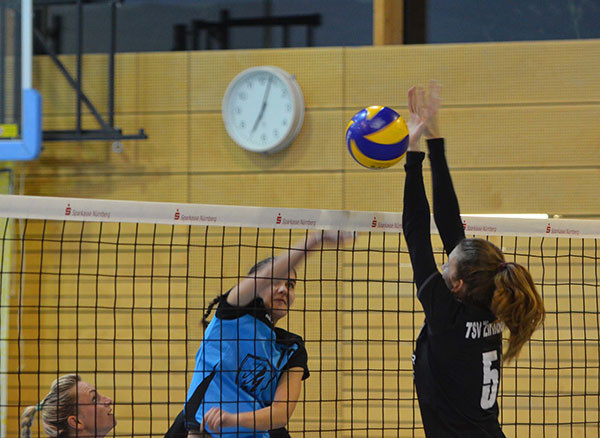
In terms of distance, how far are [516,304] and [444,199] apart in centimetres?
50

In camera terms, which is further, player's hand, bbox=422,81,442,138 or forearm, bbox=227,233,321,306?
forearm, bbox=227,233,321,306

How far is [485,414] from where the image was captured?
8.20ft

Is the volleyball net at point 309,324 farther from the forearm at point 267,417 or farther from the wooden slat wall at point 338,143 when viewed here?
the forearm at point 267,417

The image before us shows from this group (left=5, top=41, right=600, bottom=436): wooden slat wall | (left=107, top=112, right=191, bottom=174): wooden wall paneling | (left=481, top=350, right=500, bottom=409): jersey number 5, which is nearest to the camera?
(left=481, top=350, right=500, bottom=409): jersey number 5

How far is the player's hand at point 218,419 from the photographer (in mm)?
2736

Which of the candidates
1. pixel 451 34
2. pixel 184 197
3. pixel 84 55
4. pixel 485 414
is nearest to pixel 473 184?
pixel 451 34

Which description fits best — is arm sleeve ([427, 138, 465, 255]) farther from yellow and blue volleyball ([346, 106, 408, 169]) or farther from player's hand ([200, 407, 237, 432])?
player's hand ([200, 407, 237, 432])

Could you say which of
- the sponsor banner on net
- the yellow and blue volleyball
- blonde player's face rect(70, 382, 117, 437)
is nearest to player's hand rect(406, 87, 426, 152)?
the yellow and blue volleyball

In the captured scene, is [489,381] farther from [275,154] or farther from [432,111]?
[275,154]

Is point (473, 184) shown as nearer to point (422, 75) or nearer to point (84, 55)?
point (422, 75)

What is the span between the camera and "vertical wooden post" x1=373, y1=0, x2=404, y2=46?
6910mm

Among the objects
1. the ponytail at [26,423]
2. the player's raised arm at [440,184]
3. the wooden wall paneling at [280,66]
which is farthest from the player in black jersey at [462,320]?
the wooden wall paneling at [280,66]

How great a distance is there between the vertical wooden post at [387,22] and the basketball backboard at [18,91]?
297 centimetres

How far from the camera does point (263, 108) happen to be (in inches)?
265
